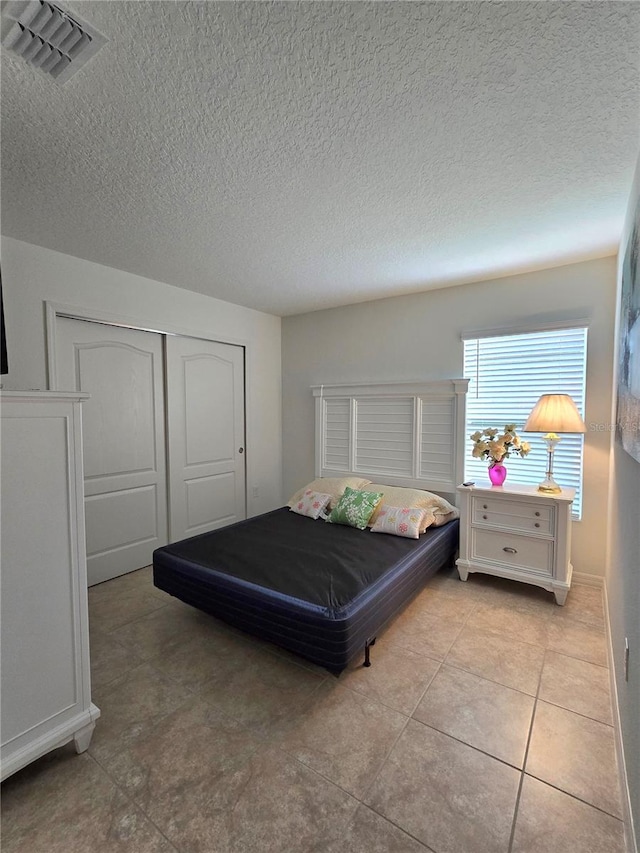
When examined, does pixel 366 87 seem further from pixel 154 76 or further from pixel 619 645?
pixel 619 645

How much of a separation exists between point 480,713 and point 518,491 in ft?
4.94

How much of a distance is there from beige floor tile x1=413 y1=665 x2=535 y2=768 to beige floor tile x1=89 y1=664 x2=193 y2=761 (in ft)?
3.78

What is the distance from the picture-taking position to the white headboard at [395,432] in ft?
11.2

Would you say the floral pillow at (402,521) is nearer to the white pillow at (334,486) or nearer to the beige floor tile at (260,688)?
the white pillow at (334,486)

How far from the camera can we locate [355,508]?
10.2ft

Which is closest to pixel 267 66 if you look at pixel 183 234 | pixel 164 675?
pixel 183 234

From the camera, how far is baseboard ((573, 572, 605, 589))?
2.84 meters

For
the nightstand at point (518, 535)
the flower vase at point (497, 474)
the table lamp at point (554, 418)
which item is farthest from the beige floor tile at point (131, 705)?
the table lamp at point (554, 418)

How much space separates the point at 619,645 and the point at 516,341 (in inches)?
86.9

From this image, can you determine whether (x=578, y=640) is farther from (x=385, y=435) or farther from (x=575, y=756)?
(x=385, y=435)

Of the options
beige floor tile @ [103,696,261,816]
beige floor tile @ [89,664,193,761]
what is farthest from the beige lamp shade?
beige floor tile @ [89,664,193,761]

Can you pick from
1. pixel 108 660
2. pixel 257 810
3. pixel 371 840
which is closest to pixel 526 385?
pixel 371 840

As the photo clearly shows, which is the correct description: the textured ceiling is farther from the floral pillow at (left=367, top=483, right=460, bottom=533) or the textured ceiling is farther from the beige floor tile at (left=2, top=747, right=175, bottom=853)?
the beige floor tile at (left=2, top=747, right=175, bottom=853)

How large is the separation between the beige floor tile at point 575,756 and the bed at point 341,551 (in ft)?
2.56
